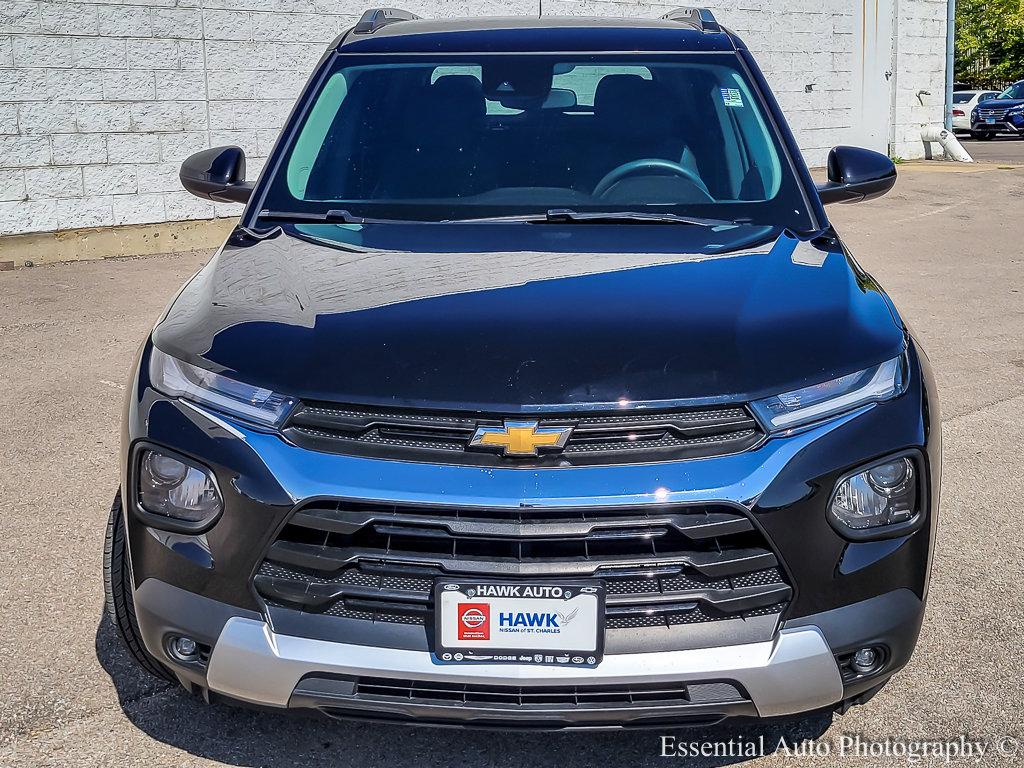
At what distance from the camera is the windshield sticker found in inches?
146

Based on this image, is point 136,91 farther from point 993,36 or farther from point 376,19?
point 993,36

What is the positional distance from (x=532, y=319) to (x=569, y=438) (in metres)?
0.35

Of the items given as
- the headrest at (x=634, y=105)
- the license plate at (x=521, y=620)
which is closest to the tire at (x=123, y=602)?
the license plate at (x=521, y=620)

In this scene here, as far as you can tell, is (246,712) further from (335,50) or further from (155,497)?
(335,50)

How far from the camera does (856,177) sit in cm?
379

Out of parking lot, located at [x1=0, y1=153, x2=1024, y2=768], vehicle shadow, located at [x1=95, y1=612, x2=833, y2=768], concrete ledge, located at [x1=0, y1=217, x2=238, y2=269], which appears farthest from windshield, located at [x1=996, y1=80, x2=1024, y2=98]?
vehicle shadow, located at [x1=95, y1=612, x2=833, y2=768]

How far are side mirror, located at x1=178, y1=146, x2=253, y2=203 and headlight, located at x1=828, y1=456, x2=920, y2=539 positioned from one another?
2274mm

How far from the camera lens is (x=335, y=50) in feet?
12.7

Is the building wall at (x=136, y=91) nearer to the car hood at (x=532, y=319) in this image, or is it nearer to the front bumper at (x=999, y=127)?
the car hood at (x=532, y=319)

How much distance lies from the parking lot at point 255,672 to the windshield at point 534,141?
4.28 feet

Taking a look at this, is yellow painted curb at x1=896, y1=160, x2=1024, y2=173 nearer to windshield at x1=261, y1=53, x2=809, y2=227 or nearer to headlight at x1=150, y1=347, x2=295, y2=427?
windshield at x1=261, y1=53, x2=809, y2=227

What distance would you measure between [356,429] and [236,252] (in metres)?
1.03

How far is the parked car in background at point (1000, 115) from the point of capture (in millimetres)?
27391

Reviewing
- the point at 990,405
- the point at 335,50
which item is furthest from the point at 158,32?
the point at 990,405
